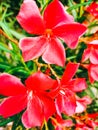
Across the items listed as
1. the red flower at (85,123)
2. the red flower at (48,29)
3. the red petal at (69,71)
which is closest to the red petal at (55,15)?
the red flower at (48,29)

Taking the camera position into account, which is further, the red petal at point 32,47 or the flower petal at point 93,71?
the flower petal at point 93,71

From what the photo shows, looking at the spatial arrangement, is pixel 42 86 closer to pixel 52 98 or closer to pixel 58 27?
pixel 52 98

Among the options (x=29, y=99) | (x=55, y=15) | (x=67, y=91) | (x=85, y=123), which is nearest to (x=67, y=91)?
(x=67, y=91)

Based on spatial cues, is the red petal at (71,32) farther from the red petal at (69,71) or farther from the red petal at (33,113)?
the red petal at (33,113)

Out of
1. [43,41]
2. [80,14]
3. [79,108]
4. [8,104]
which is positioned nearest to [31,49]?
[43,41]

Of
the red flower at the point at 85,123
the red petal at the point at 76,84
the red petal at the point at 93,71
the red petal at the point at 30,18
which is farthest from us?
the red flower at the point at 85,123

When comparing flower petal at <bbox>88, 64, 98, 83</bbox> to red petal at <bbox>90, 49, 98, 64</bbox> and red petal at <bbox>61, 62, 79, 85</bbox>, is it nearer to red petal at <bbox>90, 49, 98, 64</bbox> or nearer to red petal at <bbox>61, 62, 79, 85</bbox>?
red petal at <bbox>90, 49, 98, 64</bbox>

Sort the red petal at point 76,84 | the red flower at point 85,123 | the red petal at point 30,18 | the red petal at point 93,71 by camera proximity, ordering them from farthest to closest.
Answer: the red flower at point 85,123, the red petal at point 93,71, the red petal at point 76,84, the red petal at point 30,18
